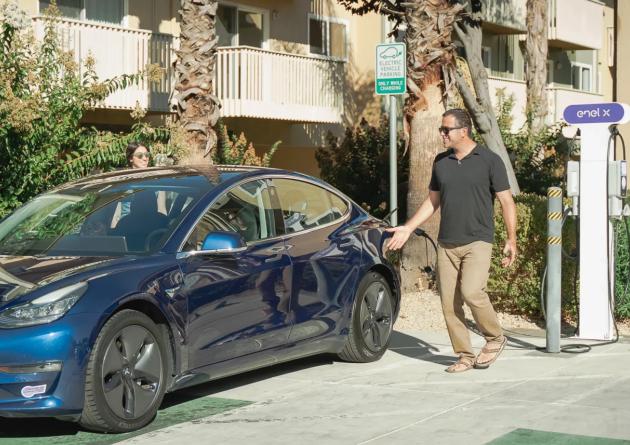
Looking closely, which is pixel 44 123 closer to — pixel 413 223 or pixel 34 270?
pixel 413 223

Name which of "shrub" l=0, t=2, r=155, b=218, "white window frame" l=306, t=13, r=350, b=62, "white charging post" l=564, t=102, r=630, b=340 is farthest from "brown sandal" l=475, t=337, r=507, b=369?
"white window frame" l=306, t=13, r=350, b=62

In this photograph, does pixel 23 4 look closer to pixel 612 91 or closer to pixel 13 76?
pixel 13 76

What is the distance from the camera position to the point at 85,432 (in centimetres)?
693

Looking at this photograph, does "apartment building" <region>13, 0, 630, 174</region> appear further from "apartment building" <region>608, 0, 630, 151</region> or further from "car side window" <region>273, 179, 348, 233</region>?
"car side window" <region>273, 179, 348, 233</region>

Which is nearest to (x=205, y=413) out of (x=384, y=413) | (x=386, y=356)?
(x=384, y=413)

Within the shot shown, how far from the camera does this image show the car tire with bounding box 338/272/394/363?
357 inches

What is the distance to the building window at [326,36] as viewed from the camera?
2605 centimetres

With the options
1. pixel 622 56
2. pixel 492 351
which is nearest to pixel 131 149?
pixel 492 351

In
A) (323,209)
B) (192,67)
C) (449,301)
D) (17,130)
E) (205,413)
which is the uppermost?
(192,67)

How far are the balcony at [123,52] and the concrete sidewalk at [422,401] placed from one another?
1030cm

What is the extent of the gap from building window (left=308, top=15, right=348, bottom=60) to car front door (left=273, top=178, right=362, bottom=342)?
55.9 feet

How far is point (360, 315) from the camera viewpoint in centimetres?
909

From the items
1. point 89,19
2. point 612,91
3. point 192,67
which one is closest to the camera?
point 192,67

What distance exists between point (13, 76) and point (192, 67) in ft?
15.3
